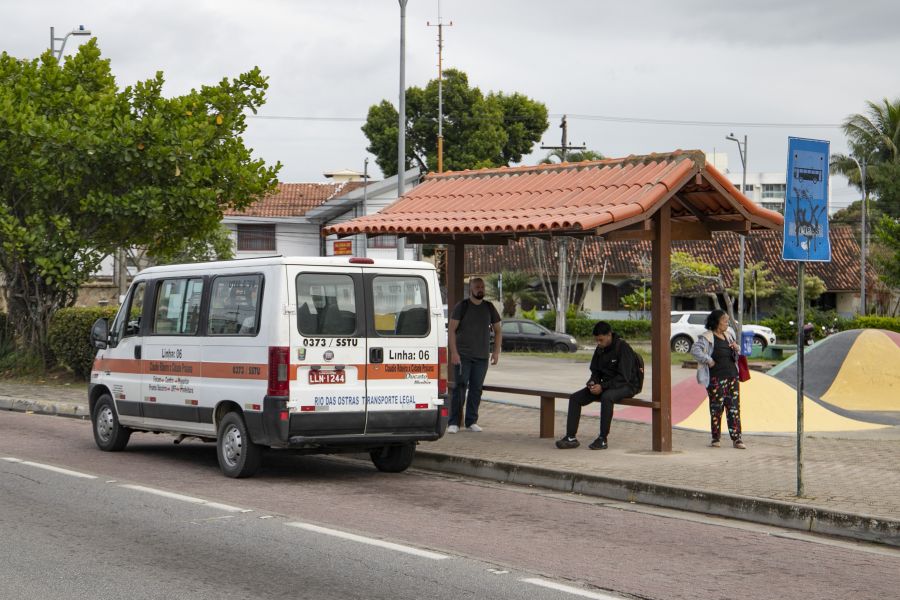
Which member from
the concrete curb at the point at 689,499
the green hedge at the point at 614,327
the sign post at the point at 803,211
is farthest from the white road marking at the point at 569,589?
the green hedge at the point at 614,327

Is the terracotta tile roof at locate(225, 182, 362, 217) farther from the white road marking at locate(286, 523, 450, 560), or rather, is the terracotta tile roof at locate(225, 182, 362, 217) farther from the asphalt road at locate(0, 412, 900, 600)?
the white road marking at locate(286, 523, 450, 560)

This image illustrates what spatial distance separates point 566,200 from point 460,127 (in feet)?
161

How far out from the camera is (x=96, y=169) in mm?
22734

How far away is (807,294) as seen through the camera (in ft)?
182

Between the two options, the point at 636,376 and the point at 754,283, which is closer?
the point at 636,376

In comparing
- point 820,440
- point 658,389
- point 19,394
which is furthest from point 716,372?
point 19,394

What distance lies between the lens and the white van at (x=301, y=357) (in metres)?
11.3

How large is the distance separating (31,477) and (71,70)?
13922 mm

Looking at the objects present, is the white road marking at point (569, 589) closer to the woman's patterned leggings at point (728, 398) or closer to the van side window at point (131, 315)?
the woman's patterned leggings at point (728, 398)

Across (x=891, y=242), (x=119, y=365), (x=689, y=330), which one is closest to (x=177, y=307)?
(x=119, y=365)

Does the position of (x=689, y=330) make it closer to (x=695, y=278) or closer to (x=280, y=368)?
(x=695, y=278)

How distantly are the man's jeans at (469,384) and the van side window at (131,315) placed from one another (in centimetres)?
386

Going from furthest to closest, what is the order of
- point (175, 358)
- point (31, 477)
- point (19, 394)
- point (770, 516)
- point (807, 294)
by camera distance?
point (807, 294) → point (19, 394) → point (175, 358) → point (31, 477) → point (770, 516)

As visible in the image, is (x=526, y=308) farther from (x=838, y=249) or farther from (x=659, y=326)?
(x=659, y=326)
